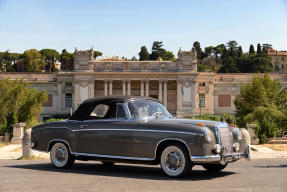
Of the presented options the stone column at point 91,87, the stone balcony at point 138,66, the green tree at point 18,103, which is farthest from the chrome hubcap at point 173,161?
the stone balcony at point 138,66

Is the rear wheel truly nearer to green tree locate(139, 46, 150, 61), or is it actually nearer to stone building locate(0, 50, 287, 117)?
stone building locate(0, 50, 287, 117)

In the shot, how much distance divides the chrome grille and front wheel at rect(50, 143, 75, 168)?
3620 mm

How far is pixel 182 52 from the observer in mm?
82125

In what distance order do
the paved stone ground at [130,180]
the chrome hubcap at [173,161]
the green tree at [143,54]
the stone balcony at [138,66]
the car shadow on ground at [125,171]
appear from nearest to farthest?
1. the paved stone ground at [130,180]
2. the chrome hubcap at [173,161]
3. the car shadow on ground at [125,171]
4. the stone balcony at [138,66]
5. the green tree at [143,54]

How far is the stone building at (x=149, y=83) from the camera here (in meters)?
82.1

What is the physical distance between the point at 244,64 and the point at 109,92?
1628 inches

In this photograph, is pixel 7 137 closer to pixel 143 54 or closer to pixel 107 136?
pixel 107 136

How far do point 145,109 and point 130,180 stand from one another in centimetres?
188

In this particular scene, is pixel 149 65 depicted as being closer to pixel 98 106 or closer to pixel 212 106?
pixel 212 106

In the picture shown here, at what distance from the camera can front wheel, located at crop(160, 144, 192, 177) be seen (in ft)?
A: 29.5

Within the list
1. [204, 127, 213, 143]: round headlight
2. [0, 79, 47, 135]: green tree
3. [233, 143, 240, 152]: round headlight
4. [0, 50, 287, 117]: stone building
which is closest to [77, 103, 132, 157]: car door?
[204, 127, 213, 143]: round headlight

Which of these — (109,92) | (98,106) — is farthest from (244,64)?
(98,106)

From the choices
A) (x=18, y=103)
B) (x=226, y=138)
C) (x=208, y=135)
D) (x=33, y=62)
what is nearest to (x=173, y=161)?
(x=208, y=135)

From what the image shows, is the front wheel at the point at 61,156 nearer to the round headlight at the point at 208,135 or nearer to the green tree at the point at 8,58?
the round headlight at the point at 208,135
